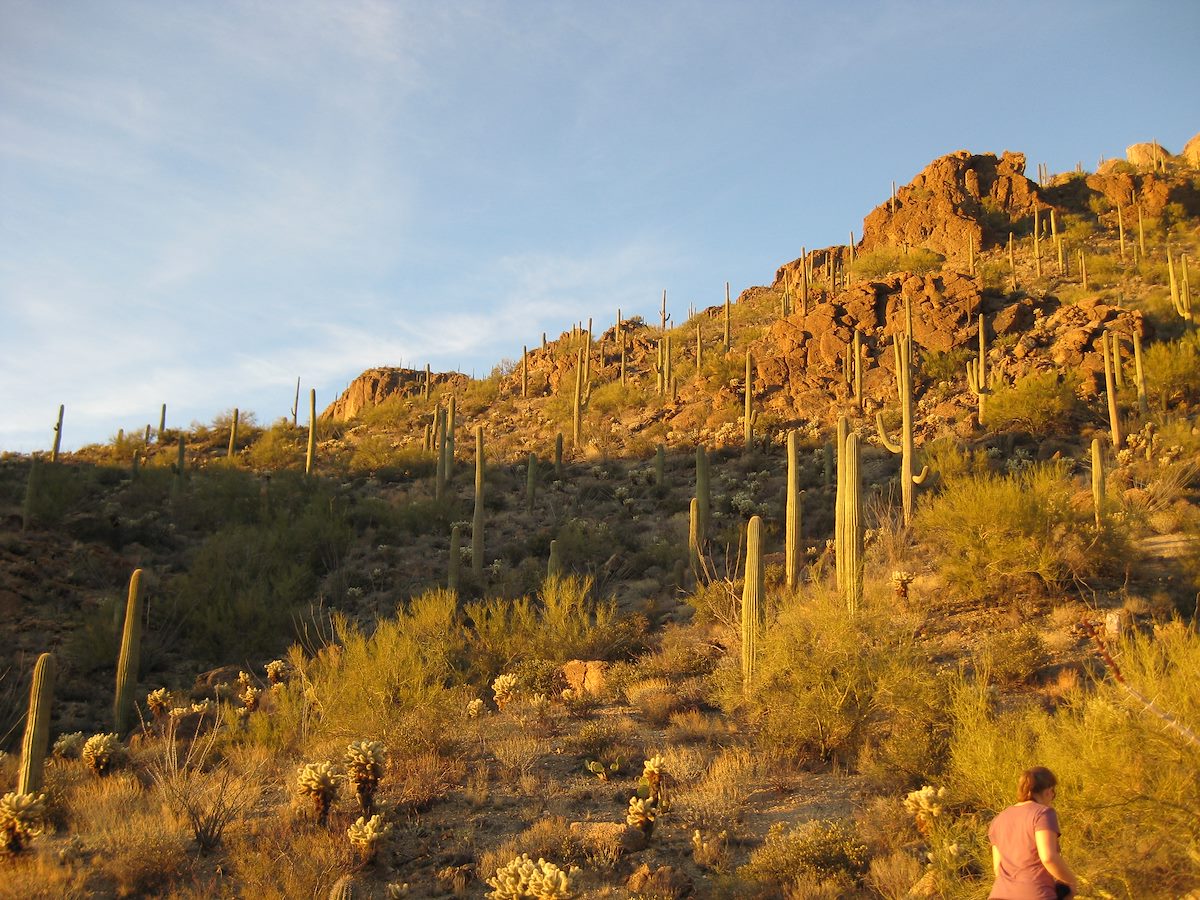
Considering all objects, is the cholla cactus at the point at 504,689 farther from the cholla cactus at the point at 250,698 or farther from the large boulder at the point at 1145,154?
the large boulder at the point at 1145,154

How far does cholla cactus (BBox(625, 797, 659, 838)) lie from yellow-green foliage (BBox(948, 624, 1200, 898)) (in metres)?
2.65

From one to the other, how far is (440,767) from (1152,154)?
59190 millimetres

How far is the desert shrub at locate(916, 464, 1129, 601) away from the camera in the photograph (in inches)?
495

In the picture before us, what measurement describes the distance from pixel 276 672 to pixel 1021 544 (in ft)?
39.3

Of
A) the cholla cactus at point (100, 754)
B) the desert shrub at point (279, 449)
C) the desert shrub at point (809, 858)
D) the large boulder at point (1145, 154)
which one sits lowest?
the cholla cactus at point (100, 754)

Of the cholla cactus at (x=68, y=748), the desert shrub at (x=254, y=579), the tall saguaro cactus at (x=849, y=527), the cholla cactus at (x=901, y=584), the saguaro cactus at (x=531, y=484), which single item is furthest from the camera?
the saguaro cactus at (x=531, y=484)

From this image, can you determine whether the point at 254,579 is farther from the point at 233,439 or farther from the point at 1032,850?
the point at 1032,850

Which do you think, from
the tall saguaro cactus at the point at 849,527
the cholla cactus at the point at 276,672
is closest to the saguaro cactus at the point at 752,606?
the tall saguaro cactus at the point at 849,527

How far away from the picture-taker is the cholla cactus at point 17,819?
7.50 meters

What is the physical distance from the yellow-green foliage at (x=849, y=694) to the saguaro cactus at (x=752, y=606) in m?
0.34

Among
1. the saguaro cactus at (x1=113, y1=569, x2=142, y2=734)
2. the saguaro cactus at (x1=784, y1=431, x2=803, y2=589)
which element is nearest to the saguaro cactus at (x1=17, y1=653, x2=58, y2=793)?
the saguaro cactus at (x1=113, y1=569, x2=142, y2=734)

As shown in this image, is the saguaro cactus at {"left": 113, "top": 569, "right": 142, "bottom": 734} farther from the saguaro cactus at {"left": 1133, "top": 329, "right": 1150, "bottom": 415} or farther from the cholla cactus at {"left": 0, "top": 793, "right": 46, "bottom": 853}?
the saguaro cactus at {"left": 1133, "top": 329, "right": 1150, "bottom": 415}

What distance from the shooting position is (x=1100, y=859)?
5.07 metres

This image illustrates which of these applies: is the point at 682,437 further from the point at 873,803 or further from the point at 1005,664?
the point at 873,803
